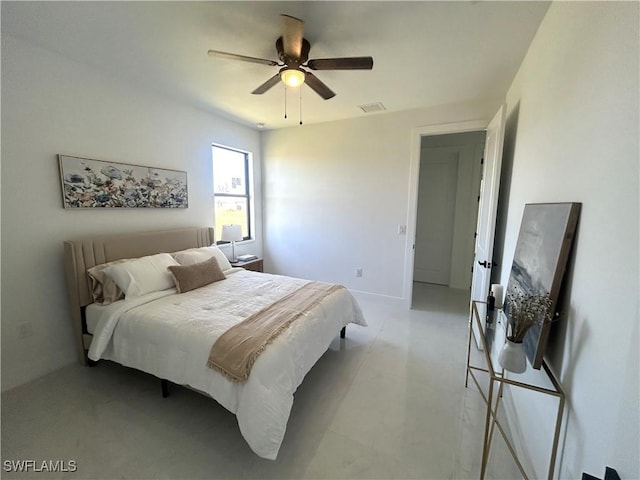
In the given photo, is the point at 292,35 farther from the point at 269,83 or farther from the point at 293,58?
the point at 269,83

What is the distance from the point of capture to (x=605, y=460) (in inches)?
30.4

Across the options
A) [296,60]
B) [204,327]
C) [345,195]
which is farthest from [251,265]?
[296,60]

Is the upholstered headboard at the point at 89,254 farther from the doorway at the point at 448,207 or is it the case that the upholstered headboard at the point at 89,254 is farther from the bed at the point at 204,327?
the doorway at the point at 448,207

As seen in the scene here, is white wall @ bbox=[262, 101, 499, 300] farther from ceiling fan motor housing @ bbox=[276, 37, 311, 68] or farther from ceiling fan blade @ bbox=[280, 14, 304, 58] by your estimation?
ceiling fan blade @ bbox=[280, 14, 304, 58]

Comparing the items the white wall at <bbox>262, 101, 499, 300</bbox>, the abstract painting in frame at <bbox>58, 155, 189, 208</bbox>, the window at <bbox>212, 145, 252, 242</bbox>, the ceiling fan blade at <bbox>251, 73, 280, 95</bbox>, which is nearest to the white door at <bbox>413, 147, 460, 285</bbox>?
the white wall at <bbox>262, 101, 499, 300</bbox>

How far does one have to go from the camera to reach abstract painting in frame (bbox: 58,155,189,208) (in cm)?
225

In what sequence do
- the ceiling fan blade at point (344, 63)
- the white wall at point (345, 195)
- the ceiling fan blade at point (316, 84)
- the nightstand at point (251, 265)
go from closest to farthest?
1. the ceiling fan blade at point (344, 63)
2. the ceiling fan blade at point (316, 84)
3. the white wall at point (345, 195)
4. the nightstand at point (251, 265)

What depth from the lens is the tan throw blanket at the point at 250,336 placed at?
1474mm

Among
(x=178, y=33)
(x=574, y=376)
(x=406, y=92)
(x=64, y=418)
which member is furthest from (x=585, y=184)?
(x=64, y=418)

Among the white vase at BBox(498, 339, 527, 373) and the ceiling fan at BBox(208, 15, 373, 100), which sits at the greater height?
the ceiling fan at BBox(208, 15, 373, 100)

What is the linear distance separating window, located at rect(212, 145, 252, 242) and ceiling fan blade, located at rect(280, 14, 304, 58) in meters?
2.31

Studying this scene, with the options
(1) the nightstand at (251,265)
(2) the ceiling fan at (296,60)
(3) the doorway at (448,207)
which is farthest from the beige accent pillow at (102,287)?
(3) the doorway at (448,207)

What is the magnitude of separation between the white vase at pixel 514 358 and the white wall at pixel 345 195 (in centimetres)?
249

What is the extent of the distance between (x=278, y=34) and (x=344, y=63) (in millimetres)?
549
